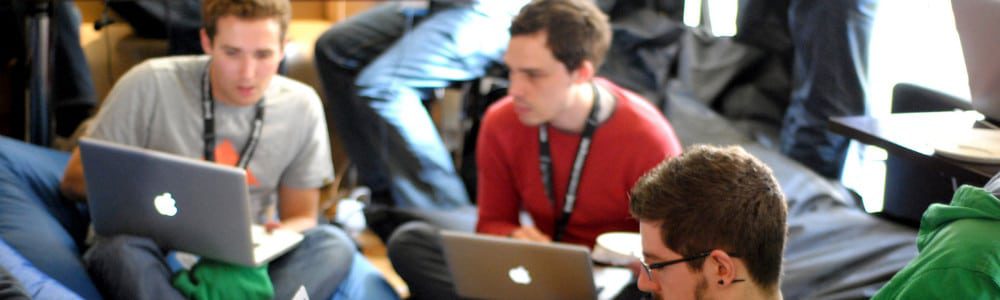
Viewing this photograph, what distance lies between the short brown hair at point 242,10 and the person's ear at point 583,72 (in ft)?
2.08

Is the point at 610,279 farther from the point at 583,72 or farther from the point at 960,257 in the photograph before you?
the point at 960,257

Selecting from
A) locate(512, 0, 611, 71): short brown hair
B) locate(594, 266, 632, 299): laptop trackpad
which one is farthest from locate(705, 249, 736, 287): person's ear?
locate(512, 0, 611, 71): short brown hair

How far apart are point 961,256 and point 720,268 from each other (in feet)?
0.94

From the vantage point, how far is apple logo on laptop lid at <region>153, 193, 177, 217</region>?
6.91 feet

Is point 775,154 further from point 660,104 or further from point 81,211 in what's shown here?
point 81,211

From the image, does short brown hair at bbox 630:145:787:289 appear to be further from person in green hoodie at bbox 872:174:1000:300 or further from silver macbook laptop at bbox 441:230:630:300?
silver macbook laptop at bbox 441:230:630:300

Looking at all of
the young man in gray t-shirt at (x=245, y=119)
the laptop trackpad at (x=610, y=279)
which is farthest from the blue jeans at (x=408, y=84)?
the laptop trackpad at (x=610, y=279)

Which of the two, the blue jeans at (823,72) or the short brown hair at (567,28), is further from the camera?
the blue jeans at (823,72)

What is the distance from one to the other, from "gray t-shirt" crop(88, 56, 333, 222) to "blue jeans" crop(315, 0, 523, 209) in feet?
1.99

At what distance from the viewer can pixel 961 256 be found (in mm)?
1368

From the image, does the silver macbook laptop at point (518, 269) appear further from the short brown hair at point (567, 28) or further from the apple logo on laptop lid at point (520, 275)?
the short brown hair at point (567, 28)

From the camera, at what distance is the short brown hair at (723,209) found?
148cm

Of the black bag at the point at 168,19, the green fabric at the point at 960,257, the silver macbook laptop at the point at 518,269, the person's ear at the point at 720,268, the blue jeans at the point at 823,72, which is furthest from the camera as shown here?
the black bag at the point at 168,19

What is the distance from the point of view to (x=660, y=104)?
3.65m
